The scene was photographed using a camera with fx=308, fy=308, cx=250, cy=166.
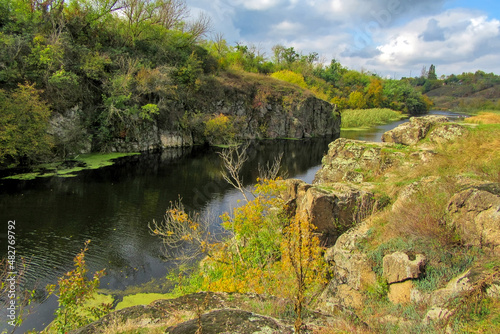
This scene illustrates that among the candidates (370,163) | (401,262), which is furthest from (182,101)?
(401,262)

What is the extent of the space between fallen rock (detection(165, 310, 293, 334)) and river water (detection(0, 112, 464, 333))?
7.67 meters

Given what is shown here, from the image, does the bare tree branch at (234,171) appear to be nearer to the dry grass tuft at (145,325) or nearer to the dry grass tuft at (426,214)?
the dry grass tuft at (426,214)

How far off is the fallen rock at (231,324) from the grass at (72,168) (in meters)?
22.7

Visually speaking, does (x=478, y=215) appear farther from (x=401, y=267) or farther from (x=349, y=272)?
(x=349, y=272)

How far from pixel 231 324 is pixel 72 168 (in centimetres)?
2535

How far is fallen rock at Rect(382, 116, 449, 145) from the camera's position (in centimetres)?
1627

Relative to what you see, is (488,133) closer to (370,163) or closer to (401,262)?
(370,163)

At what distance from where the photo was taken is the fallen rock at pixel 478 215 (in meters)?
7.40

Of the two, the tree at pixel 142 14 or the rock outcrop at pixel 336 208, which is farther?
the tree at pixel 142 14

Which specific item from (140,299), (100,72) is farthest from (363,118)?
(140,299)

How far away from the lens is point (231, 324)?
4.16 meters

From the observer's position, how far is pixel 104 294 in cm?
1080

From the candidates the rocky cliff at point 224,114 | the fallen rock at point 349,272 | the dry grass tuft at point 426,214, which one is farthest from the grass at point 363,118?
the fallen rock at point 349,272

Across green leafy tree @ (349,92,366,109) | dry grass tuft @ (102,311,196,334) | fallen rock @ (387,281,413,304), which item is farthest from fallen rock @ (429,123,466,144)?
green leafy tree @ (349,92,366,109)
